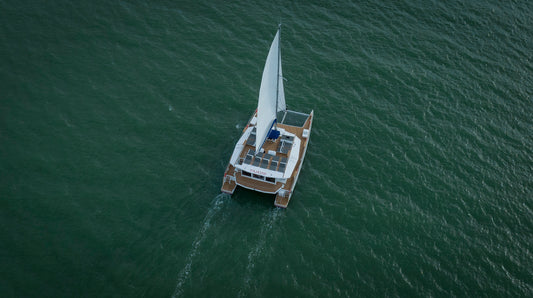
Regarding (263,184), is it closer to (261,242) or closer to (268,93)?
(261,242)

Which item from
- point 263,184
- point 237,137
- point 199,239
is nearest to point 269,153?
point 263,184

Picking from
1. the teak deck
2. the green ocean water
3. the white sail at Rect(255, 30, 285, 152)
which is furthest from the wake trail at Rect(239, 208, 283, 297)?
the white sail at Rect(255, 30, 285, 152)

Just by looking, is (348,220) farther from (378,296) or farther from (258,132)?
(258,132)

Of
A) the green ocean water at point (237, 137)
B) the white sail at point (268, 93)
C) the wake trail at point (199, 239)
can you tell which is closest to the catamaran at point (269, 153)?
the white sail at point (268, 93)

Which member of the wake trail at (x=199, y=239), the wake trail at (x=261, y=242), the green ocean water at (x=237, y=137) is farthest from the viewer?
the green ocean water at (x=237, y=137)

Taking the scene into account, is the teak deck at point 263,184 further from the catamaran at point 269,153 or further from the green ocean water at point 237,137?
the green ocean water at point 237,137

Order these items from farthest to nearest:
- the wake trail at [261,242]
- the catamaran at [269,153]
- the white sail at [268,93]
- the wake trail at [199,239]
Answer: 1. the catamaran at [269,153]
2. the white sail at [268,93]
3. the wake trail at [261,242]
4. the wake trail at [199,239]

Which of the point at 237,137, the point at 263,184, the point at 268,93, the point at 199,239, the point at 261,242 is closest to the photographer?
the point at 199,239
